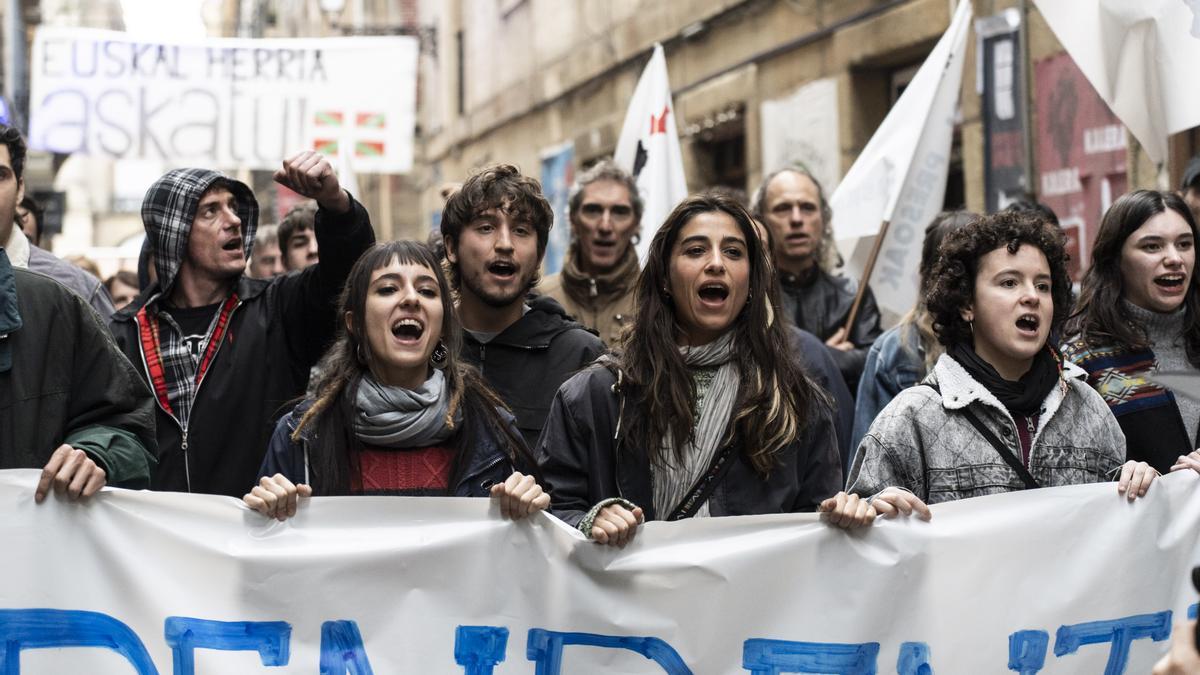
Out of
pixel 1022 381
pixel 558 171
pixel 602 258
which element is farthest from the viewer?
pixel 558 171

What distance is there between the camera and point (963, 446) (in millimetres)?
3773

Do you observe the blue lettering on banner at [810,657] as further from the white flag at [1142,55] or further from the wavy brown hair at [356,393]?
the white flag at [1142,55]

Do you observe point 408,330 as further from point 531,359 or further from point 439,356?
point 531,359

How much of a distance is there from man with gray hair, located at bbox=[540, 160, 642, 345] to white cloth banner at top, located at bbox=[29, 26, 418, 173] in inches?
142

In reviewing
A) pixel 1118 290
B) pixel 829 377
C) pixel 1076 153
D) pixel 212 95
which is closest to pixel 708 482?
pixel 829 377

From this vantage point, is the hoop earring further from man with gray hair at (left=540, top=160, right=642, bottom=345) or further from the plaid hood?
man with gray hair at (left=540, top=160, right=642, bottom=345)

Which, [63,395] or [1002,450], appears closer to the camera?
[63,395]

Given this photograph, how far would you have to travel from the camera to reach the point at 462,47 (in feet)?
73.7

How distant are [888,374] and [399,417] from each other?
1912 mm

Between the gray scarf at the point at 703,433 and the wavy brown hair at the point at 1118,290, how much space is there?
117 cm

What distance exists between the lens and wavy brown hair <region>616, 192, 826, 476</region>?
375 cm

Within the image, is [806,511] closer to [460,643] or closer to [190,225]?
[460,643]

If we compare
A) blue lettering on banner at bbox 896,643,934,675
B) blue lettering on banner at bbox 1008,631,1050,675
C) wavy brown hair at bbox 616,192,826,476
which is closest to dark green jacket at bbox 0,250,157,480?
wavy brown hair at bbox 616,192,826,476

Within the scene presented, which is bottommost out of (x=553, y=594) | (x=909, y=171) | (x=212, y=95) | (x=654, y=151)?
(x=553, y=594)
